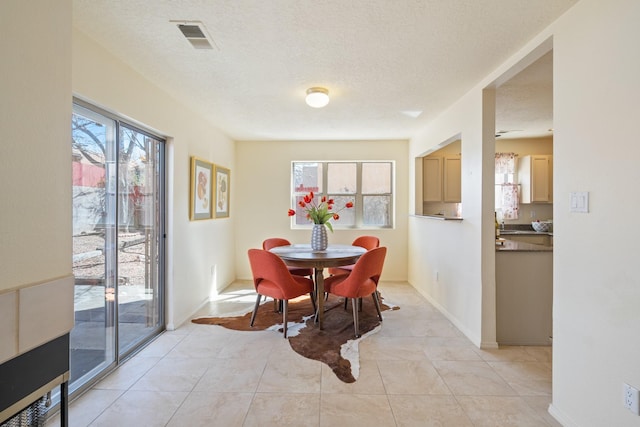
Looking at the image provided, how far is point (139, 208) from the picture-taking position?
282cm

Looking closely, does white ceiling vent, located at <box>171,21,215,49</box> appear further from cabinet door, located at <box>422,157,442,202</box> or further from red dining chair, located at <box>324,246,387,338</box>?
cabinet door, located at <box>422,157,442,202</box>

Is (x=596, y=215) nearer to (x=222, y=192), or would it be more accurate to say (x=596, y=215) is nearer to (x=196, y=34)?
(x=196, y=34)

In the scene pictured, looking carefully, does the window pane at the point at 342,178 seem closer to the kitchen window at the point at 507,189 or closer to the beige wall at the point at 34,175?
the kitchen window at the point at 507,189

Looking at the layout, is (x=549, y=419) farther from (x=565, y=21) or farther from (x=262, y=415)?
(x=565, y=21)

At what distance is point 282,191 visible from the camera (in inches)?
212

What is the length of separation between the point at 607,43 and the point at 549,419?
2.11 meters

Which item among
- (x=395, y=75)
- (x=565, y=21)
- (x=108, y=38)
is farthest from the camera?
(x=395, y=75)

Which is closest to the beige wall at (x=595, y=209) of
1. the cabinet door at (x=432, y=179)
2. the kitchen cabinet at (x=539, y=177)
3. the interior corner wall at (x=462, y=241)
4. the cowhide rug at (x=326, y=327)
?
the interior corner wall at (x=462, y=241)

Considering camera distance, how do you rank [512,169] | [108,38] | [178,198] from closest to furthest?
[108,38] → [178,198] → [512,169]

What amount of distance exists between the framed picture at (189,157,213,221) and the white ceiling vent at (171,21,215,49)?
1713mm

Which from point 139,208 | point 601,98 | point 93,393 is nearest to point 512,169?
point 601,98

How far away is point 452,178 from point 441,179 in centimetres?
18

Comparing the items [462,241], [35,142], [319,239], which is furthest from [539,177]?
[35,142]

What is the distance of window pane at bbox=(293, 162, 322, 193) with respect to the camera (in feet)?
17.8
